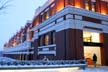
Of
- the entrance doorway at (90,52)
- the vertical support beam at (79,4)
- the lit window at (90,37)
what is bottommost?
the entrance doorway at (90,52)

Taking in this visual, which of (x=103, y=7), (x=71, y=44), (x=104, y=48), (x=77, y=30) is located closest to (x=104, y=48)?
(x=104, y=48)

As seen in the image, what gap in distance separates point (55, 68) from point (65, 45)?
5.50m

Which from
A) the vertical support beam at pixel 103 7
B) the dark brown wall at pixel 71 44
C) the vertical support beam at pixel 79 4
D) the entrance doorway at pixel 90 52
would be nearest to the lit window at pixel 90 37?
the entrance doorway at pixel 90 52

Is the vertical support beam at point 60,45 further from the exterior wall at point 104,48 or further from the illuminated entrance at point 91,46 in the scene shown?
the exterior wall at point 104,48

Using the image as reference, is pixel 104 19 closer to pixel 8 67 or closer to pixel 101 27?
pixel 101 27

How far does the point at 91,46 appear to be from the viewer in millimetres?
31141

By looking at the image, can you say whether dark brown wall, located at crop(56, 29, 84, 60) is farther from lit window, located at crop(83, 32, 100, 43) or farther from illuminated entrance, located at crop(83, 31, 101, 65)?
lit window, located at crop(83, 32, 100, 43)

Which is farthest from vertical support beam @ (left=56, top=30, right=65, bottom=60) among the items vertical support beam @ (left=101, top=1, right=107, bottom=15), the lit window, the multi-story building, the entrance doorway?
vertical support beam @ (left=101, top=1, right=107, bottom=15)

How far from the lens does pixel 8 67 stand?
865 inches

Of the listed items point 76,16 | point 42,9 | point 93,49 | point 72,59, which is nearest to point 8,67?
point 72,59

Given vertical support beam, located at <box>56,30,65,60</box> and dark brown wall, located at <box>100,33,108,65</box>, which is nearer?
vertical support beam, located at <box>56,30,65,60</box>

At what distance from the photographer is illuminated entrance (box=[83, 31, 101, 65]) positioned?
3125 centimetres

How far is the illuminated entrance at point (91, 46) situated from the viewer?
31250mm

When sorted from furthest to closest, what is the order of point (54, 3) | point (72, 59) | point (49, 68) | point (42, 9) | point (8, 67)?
point (42, 9)
point (54, 3)
point (72, 59)
point (49, 68)
point (8, 67)
